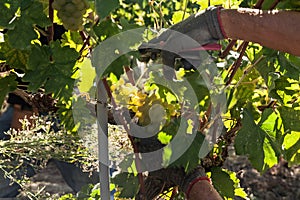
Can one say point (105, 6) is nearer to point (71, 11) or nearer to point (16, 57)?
point (71, 11)

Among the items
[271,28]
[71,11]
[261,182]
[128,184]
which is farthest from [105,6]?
[261,182]

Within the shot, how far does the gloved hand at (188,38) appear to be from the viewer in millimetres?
1056

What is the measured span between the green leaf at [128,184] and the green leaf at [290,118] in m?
0.35

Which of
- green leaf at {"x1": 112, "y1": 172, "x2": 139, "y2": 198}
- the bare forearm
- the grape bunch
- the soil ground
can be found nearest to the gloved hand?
the bare forearm

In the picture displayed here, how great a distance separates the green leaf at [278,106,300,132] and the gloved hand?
1.05 ft

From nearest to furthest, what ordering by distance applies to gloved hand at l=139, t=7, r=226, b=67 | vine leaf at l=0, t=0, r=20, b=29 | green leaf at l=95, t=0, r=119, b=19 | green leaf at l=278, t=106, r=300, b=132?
green leaf at l=95, t=0, r=119, b=19, vine leaf at l=0, t=0, r=20, b=29, gloved hand at l=139, t=7, r=226, b=67, green leaf at l=278, t=106, r=300, b=132

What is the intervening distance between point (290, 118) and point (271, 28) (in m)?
0.38

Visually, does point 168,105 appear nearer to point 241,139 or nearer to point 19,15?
point 241,139

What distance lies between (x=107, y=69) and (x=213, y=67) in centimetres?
42

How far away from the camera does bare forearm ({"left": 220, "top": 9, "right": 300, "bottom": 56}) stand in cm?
98

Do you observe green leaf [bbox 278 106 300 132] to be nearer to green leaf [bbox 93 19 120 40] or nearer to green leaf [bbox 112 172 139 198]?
green leaf [bbox 112 172 139 198]

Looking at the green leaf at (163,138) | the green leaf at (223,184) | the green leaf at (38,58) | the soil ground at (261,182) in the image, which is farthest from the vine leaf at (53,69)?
the soil ground at (261,182)

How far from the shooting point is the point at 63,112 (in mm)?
1177

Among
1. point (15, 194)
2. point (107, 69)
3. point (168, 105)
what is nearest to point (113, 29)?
point (107, 69)
